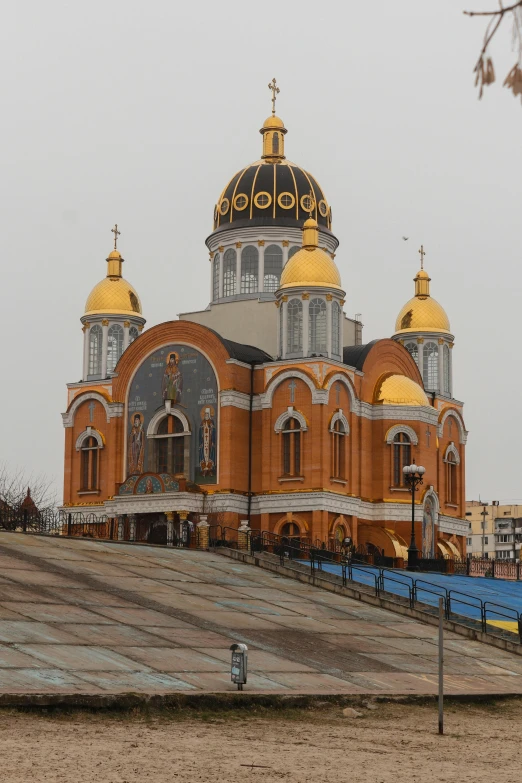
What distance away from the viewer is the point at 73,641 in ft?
72.7

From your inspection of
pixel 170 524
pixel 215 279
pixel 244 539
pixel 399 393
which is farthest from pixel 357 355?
pixel 244 539

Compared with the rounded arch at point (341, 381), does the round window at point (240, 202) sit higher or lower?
higher

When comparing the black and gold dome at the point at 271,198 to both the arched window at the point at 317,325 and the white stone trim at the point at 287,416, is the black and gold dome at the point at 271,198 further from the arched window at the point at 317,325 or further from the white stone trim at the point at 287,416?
the white stone trim at the point at 287,416

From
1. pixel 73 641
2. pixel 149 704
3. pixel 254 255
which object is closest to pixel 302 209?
pixel 254 255

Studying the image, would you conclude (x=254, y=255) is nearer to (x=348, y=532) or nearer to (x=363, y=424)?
(x=363, y=424)

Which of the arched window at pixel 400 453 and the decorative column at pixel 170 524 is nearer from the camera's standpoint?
the decorative column at pixel 170 524

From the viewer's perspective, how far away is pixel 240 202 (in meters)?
59.5

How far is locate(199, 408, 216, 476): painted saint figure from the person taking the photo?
168 ft

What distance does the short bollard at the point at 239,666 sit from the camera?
65.3 ft

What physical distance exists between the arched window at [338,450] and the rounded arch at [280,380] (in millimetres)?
1895

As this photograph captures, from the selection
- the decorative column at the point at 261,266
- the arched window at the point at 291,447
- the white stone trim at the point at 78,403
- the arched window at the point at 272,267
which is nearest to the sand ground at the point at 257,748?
the arched window at the point at 291,447

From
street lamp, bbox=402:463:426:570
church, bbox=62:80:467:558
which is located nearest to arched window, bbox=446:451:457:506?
church, bbox=62:80:467:558

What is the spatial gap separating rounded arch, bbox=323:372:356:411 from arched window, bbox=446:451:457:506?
7262mm

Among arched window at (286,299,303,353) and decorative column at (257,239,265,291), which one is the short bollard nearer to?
arched window at (286,299,303,353)
